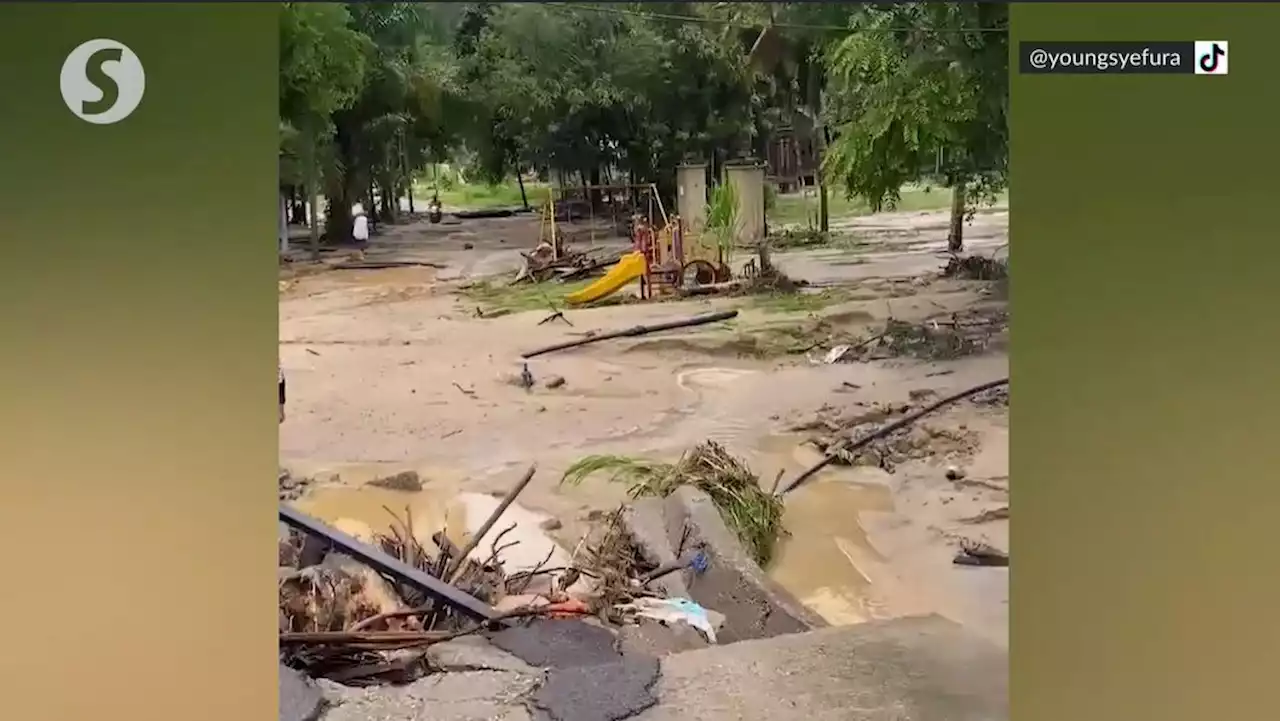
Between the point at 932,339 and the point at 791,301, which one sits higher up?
the point at 791,301

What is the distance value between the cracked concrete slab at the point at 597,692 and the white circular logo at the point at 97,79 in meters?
1.60

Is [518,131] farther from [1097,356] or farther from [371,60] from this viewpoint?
[1097,356]

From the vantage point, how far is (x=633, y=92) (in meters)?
2.75

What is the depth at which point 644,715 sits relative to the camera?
2.60 meters

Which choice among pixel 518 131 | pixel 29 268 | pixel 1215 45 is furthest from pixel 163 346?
pixel 1215 45

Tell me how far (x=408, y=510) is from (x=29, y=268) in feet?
3.25

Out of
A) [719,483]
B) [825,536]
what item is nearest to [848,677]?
[825,536]

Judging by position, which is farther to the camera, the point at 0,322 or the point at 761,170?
the point at 761,170

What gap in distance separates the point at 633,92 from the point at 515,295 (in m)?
0.56

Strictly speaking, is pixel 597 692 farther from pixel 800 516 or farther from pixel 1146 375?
pixel 1146 375

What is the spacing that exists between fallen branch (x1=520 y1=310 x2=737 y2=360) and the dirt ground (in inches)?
0.6

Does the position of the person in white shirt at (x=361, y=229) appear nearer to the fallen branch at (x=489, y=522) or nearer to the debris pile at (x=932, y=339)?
the fallen branch at (x=489, y=522)

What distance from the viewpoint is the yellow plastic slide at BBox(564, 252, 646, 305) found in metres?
2.75

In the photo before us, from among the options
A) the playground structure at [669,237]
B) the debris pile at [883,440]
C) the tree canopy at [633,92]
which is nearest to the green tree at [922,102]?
the tree canopy at [633,92]
